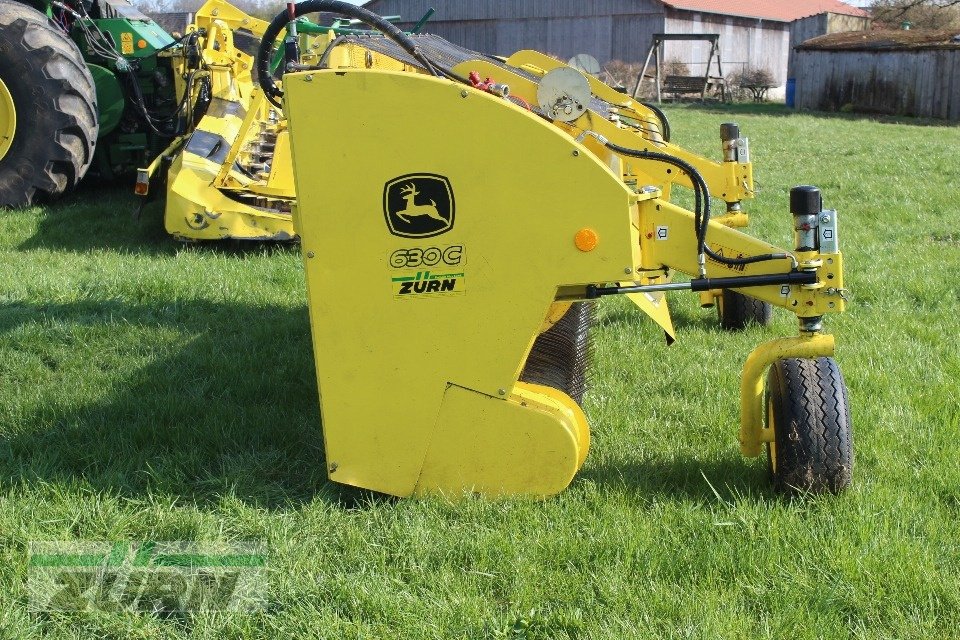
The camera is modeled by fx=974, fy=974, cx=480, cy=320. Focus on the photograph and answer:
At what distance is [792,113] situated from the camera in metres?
25.9

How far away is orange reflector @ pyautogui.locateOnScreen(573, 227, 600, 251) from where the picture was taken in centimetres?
310

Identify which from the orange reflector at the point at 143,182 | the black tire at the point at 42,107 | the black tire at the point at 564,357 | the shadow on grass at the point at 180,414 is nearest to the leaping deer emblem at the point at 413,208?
the black tire at the point at 564,357

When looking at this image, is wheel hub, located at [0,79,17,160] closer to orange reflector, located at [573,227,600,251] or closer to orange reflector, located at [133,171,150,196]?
orange reflector, located at [133,171,150,196]

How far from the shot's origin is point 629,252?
3109 millimetres

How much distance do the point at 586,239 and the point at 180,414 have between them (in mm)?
2092

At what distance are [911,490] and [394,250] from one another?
6.60ft

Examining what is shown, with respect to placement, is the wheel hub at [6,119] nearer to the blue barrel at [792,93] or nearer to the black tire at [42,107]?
Result: the black tire at [42,107]

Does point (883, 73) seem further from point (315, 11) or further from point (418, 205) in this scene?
point (418, 205)

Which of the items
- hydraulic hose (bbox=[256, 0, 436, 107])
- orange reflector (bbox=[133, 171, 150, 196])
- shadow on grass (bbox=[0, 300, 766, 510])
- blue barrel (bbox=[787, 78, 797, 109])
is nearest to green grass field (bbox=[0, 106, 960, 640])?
shadow on grass (bbox=[0, 300, 766, 510])

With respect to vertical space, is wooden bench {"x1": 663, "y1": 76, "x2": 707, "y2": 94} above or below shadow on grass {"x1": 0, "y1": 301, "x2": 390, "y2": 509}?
above

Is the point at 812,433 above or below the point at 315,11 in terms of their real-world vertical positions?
below

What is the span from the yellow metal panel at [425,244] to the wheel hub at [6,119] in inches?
Answer: 233

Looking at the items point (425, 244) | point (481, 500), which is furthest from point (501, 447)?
point (425, 244)

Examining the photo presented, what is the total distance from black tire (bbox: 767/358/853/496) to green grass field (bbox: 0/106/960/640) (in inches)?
3.7
